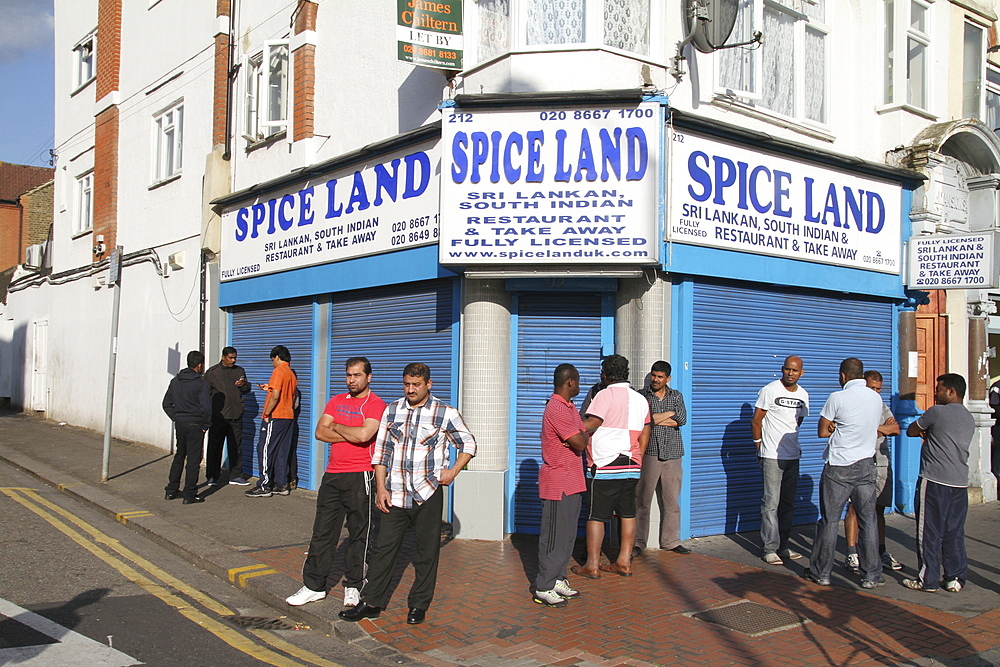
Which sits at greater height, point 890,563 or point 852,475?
point 852,475

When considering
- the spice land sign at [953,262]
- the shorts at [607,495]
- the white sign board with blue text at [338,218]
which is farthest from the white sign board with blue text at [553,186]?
the spice land sign at [953,262]

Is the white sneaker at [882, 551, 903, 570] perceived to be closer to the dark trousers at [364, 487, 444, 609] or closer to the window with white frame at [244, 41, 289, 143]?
the dark trousers at [364, 487, 444, 609]

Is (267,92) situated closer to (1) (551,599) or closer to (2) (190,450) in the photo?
(2) (190,450)

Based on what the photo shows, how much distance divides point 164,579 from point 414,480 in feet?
9.16

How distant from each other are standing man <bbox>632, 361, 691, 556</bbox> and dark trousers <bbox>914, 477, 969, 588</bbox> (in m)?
2.09

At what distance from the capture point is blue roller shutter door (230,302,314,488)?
11.5m

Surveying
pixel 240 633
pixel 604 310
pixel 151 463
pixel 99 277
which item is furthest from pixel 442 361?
pixel 99 277

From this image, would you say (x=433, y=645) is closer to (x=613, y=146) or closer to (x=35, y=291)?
(x=613, y=146)

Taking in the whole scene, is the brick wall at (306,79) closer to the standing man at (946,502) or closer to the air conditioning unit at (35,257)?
the standing man at (946,502)

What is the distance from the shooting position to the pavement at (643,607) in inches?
218

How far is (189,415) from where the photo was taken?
10.1m

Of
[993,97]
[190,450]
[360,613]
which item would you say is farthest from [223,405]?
[993,97]

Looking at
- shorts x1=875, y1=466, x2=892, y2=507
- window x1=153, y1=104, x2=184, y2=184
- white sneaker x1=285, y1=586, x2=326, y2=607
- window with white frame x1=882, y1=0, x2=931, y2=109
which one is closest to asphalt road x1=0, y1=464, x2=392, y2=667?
white sneaker x1=285, y1=586, x2=326, y2=607

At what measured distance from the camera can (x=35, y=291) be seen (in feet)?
73.1
